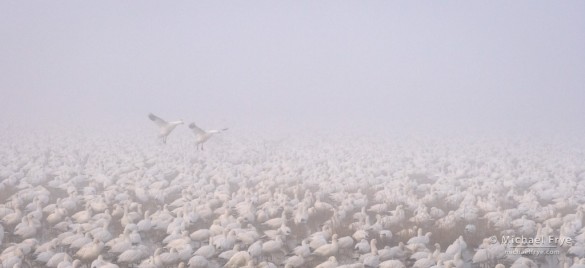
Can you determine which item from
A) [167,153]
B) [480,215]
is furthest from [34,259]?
[167,153]

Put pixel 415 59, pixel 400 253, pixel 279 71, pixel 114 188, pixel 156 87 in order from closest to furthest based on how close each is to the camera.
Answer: pixel 400 253
pixel 114 188
pixel 156 87
pixel 279 71
pixel 415 59

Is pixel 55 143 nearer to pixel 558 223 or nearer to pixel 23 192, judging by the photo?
pixel 23 192

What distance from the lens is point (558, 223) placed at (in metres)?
10.2

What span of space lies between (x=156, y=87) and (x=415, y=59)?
114112mm

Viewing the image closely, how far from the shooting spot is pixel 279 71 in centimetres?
16750

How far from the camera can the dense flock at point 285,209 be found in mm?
8445

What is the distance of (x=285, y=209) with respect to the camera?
11.0 metres

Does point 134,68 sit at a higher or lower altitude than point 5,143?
higher

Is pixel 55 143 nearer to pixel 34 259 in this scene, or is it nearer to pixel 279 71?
pixel 34 259

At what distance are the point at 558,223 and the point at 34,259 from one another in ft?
34.5

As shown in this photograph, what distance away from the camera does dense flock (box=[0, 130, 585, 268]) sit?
27.7 ft

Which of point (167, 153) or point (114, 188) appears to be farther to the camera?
point (167, 153)

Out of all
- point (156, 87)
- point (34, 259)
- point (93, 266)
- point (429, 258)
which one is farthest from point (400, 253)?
point (156, 87)

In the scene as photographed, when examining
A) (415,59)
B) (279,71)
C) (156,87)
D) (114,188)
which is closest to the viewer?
(114,188)
